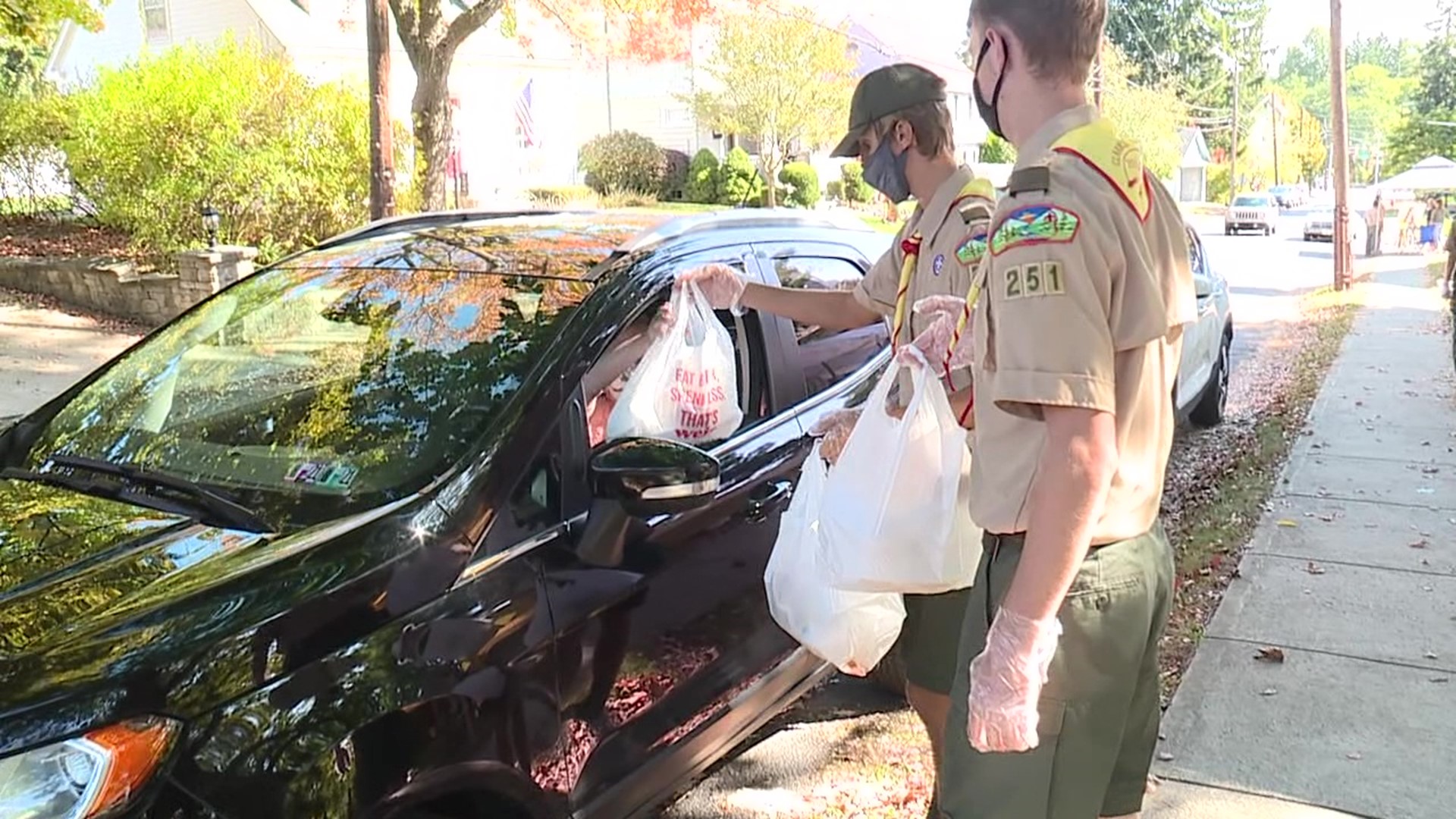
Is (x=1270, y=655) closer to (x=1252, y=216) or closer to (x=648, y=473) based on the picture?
(x=648, y=473)

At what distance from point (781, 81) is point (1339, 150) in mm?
15581

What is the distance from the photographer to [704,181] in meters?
30.5

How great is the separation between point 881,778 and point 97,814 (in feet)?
7.53

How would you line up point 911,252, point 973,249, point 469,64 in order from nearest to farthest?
point 973,249
point 911,252
point 469,64

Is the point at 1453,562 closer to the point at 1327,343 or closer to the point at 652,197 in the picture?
the point at 1327,343

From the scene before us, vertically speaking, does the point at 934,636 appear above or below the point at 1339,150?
below

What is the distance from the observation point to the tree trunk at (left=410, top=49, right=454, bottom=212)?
465 inches

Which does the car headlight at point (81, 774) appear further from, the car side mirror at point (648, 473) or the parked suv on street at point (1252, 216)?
the parked suv on street at point (1252, 216)

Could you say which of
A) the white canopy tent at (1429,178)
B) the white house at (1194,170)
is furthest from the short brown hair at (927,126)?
→ the white house at (1194,170)

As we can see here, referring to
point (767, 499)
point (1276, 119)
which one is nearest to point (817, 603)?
point (767, 499)

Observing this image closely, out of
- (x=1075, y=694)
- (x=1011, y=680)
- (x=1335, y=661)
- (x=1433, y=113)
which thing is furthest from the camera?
(x=1433, y=113)

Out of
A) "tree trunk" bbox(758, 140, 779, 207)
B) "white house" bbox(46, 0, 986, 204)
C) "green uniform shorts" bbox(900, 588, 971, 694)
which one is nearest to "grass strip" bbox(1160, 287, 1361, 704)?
"green uniform shorts" bbox(900, 588, 971, 694)

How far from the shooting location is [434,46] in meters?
11.7

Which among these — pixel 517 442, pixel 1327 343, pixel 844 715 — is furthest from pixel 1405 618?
pixel 1327 343
